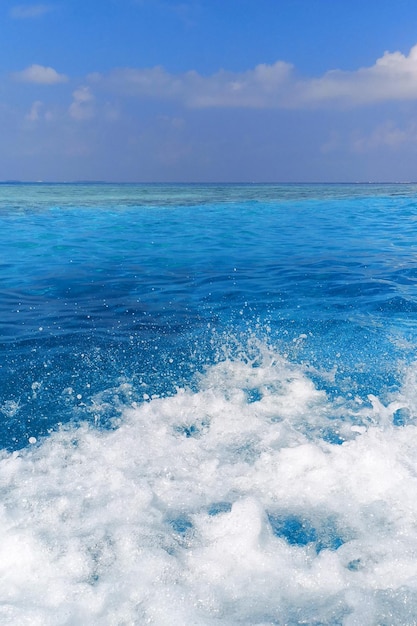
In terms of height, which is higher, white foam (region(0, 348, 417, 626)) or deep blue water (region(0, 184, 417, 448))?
deep blue water (region(0, 184, 417, 448))

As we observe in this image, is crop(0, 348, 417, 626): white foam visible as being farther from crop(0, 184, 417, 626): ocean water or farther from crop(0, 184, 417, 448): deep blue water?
crop(0, 184, 417, 448): deep blue water

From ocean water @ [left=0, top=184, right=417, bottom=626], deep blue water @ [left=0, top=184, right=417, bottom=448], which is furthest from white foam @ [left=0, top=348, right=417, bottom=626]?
deep blue water @ [left=0, top=184, right=417, bottom=448]

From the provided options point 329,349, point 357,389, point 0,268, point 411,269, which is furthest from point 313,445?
point 0,268

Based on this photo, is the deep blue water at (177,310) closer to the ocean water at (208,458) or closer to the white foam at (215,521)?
the ocean water at (208,458)

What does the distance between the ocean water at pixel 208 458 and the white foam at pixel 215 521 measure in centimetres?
1

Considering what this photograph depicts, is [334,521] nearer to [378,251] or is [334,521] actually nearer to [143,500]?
[143,500]

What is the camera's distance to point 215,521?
344cm

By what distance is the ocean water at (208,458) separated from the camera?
2871mm

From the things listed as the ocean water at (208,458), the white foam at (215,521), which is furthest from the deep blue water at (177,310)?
the white foam at (215,521)

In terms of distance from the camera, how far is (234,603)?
2.79m

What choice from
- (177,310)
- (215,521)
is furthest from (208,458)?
(177,310)

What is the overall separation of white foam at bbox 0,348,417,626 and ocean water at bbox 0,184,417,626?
0.01 m

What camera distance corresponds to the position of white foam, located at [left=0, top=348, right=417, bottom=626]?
2.79m

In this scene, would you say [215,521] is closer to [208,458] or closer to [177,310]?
[208,458]
